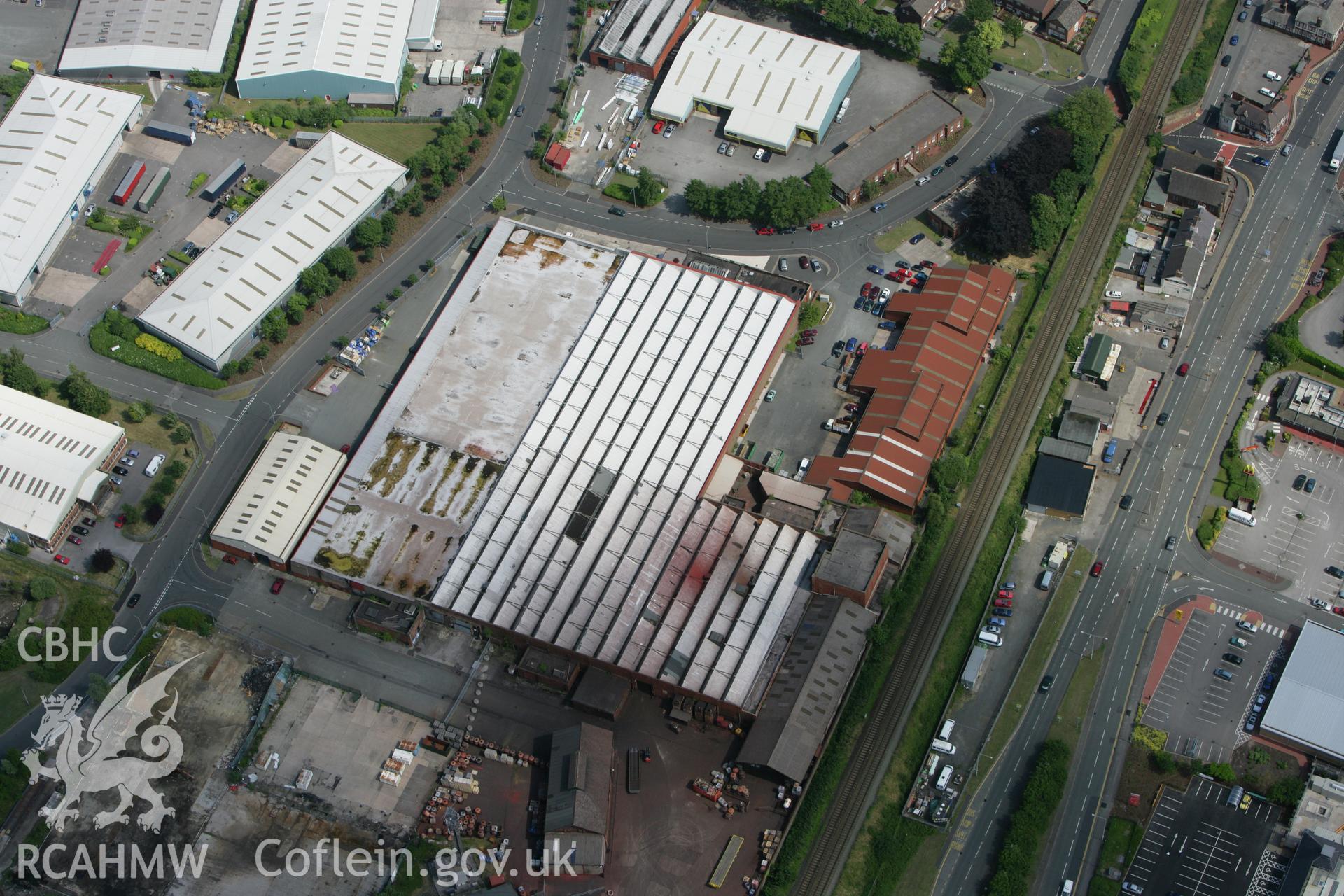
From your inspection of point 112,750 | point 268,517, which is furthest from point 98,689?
point 268,517

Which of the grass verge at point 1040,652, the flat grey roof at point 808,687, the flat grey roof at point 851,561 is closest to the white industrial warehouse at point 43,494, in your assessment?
the flat grey roof at point 808,687

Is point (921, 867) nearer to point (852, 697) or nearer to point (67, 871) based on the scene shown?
point (852, 697)

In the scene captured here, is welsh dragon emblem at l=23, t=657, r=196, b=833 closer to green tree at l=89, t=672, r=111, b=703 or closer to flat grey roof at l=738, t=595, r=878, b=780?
green tree at l=89, t=672, r=111, b=703

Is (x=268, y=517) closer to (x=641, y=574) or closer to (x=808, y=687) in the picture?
(x=641, y=574)

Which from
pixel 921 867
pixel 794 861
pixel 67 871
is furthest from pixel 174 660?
pixel 921 867

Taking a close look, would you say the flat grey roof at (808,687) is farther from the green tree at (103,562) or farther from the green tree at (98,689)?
the green tree at (103,562)
